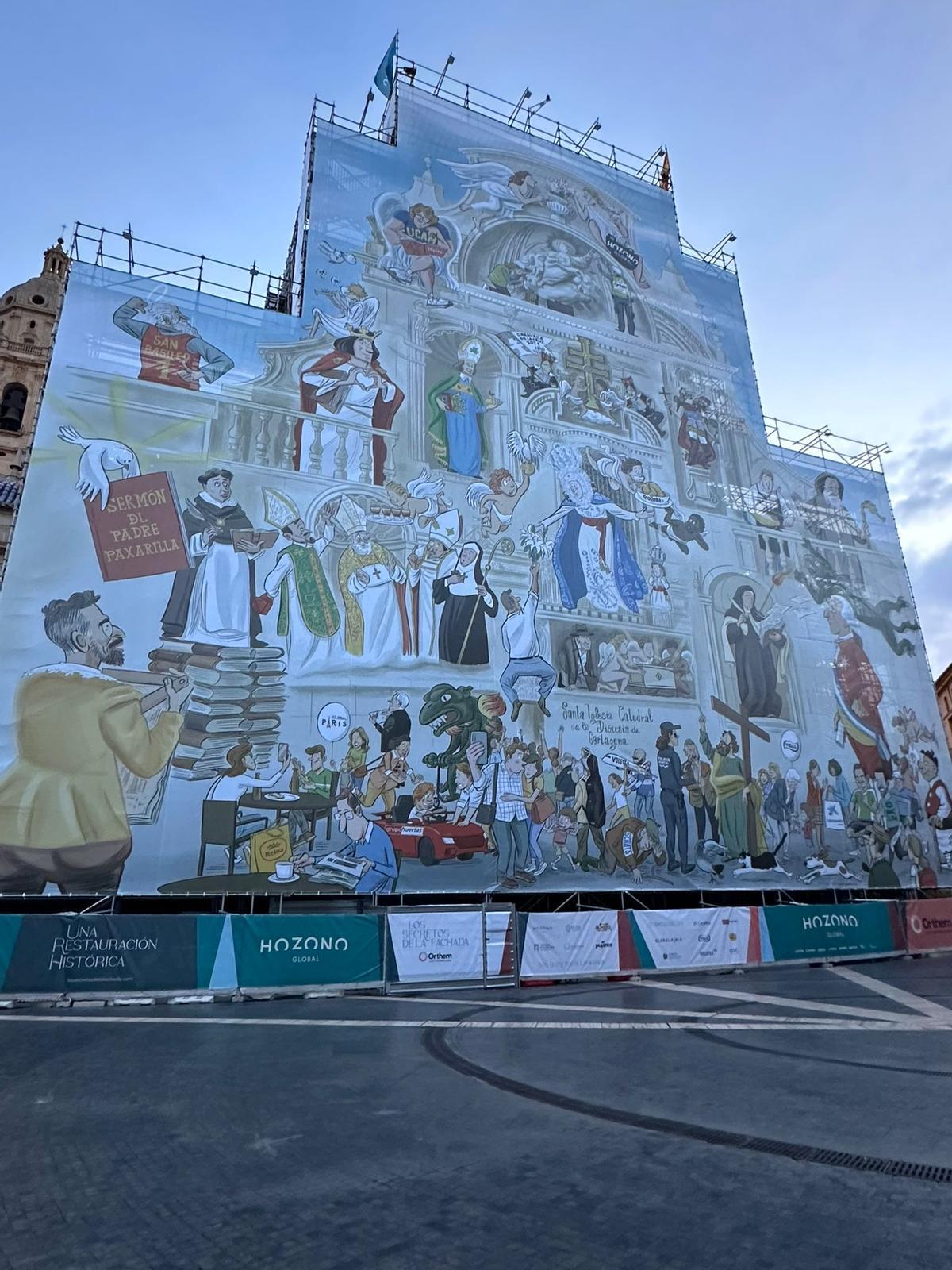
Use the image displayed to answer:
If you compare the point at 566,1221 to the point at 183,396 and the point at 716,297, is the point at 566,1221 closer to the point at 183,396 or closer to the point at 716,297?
the point at 183,396

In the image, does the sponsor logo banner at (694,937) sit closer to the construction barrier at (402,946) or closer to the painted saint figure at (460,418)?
the construction barrier at (402,946)

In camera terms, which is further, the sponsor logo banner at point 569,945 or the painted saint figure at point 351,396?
the painted saint figure at point 351,396

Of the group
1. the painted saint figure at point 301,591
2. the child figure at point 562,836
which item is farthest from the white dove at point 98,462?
the child figure at point 562,836

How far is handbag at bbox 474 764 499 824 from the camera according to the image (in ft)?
52.3

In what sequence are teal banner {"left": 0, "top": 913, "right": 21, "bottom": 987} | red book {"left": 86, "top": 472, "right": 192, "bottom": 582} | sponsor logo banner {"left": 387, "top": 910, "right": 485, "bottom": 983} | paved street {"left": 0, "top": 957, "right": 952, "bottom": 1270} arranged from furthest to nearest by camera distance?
red book {"left": 86, "top": 472, "right": 192, "bottom": 582}
sponsor logo banner {"left": 387, "top": 910, "right": 485, "bottom": 983}
teal banner {"left": 0, "top": 913, "right": 21, "bottom": 987}
paved street {"left": 0, "top": 957, "right": 952, "bottom": 1270}

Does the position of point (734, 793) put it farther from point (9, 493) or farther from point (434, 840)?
point (9, 493)

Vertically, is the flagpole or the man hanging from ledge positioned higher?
the flagpole

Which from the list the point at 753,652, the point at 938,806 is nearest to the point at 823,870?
the point at 938,806

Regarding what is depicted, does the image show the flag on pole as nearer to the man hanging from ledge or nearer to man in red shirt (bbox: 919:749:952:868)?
the man hanging from ledge

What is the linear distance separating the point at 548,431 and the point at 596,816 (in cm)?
987

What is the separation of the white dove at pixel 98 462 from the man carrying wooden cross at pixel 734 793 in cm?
1404

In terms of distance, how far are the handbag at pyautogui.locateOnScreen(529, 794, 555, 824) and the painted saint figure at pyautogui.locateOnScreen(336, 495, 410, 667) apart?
420 cm

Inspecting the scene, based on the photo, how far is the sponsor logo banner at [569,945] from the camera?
40.5 feet

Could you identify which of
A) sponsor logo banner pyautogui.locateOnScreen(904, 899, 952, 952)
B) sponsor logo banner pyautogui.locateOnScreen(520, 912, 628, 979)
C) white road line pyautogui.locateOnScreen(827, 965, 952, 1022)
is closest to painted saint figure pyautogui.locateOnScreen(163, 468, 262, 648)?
sponsor logo banner pyautogui.locateOnScreen(520, 912, 628, 979)
